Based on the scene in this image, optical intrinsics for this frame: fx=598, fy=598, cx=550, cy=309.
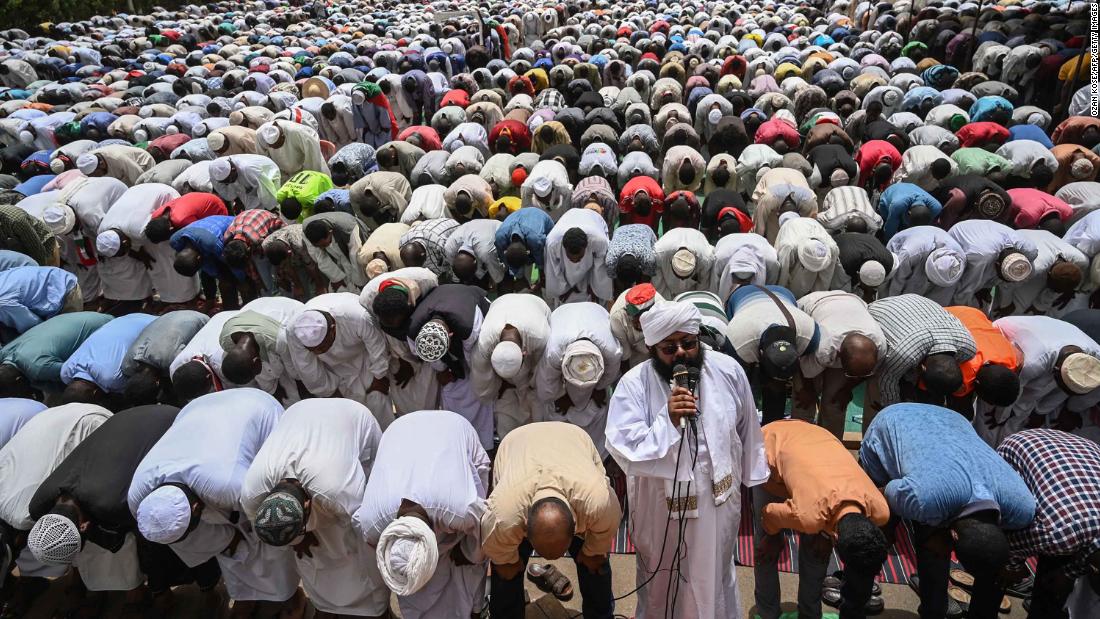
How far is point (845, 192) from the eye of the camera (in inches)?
236

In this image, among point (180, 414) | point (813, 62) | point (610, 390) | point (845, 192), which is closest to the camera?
point (180, 414)

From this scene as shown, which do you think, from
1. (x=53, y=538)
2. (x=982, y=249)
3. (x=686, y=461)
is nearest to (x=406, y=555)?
(x=686, y=461)

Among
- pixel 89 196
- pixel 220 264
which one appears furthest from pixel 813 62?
pixel 89 196

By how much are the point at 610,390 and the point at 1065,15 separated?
1327 cm

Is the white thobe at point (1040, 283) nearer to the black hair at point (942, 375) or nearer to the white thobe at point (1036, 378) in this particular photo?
the white thobe at point (1036, 378)

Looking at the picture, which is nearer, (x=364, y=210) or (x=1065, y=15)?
(x=364, y=210)

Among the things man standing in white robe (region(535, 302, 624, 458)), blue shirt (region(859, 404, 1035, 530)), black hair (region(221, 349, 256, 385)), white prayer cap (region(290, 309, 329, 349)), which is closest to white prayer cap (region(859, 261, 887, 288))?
blue shirt (region(859, 404, 1035, 530))

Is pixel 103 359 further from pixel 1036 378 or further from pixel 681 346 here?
pixel 1036 378

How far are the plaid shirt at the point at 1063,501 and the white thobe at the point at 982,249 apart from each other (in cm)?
232

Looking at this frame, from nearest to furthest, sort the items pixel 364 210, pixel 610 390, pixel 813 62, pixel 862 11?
pixel 610 390 < pixel 364 210 < pixel 813 62 < pixel 862 11

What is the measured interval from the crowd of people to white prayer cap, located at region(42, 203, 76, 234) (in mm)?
35

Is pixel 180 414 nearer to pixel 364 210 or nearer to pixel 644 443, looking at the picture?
pixel 644 443

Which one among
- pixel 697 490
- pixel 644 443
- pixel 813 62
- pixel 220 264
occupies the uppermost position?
pixel 813 62

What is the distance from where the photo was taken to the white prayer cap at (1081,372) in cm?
353
